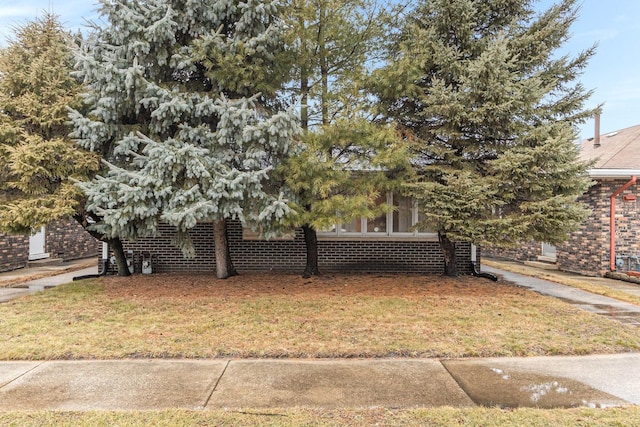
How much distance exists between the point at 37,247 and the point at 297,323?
1196 cm

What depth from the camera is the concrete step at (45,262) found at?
12537 millimetres

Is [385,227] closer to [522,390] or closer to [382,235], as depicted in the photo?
[382,235]

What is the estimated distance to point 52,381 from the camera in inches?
144

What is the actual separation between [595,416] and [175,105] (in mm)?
6805

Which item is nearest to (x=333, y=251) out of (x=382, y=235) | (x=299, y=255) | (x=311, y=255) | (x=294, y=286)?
(x=299, y=255)

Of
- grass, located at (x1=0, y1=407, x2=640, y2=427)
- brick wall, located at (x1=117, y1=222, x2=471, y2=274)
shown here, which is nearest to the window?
brick wall, located at (x1=117, y1=222, x2=471, y2=274)

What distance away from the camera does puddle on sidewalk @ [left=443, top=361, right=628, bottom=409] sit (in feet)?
10.6

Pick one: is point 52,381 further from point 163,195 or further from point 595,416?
point 595,416

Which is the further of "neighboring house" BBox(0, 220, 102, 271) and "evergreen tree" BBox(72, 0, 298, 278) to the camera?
"neighboring house" BBox(0, 220, 102, 271)

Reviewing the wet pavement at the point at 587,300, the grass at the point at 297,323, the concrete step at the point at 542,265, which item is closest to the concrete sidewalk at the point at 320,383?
the grass at the point at 297,323

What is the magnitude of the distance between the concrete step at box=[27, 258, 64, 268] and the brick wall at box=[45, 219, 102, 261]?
0.42 meters

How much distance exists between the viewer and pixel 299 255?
34.3ft

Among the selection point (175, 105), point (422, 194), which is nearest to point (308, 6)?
point (175, 105)

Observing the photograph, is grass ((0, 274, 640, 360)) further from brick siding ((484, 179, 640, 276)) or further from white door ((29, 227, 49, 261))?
white door ((29, 227, 49, 261))
